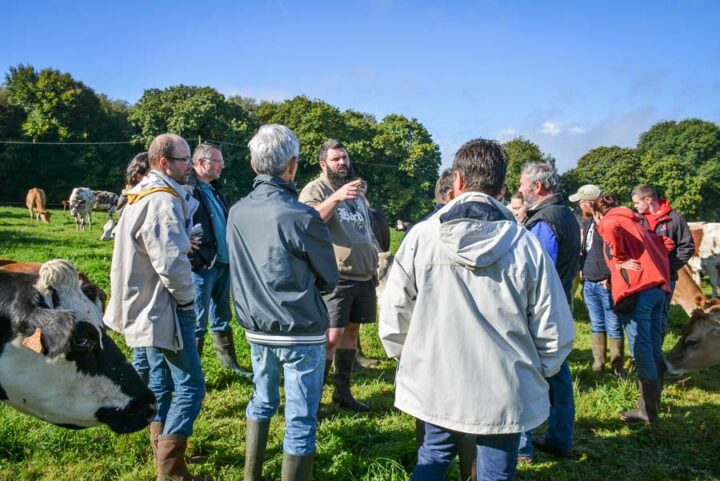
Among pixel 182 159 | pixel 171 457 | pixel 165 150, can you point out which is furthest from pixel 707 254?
pixel 171 457

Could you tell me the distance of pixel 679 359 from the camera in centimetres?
579

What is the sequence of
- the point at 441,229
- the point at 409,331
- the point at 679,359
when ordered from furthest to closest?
the point at 679,359 < the point at 409,331 < the point at 441,229

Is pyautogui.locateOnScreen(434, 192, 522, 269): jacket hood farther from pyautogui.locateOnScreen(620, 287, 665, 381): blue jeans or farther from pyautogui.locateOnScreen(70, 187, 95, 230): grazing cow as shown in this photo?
pyautogui.locateOnScreen(70, 187, 95, 230): grazing cow

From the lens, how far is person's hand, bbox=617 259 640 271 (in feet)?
16.6

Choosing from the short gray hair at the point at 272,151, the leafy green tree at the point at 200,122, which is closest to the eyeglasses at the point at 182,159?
the short gray hair at the point at 272,151

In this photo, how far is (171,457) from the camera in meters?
3.28

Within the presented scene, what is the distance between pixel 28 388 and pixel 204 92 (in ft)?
137

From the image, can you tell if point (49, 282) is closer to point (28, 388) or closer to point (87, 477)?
point (28, 388)

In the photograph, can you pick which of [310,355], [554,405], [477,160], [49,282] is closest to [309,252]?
[310,355]

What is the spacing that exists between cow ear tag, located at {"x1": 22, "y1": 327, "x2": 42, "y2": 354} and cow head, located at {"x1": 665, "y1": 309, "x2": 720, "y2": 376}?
5841 mm

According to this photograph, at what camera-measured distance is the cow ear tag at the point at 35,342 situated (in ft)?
8.04

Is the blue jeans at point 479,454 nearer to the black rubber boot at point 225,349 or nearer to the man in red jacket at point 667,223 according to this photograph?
the black rubber boot at point 225,349

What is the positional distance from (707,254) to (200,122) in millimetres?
34477

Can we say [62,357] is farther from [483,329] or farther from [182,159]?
[483,329]
